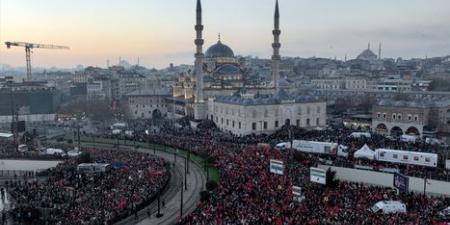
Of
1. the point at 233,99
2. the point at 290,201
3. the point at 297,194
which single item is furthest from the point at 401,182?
the point at 233,99

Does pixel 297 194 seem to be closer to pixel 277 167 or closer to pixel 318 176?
pixel 318 176

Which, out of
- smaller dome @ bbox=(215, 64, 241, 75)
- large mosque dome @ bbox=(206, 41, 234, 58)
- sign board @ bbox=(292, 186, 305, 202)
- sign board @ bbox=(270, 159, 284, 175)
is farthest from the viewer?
large mosque dome @ bbox=(206, 41, 234, 58)

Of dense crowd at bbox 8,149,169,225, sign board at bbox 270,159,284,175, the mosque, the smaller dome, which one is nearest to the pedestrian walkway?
dense crowd at bbox 8,149,169,225

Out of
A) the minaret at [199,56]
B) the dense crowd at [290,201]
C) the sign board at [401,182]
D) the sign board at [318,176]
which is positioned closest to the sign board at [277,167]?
the dense crowd at [290,201]

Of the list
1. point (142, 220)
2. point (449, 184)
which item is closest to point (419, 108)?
point (449, 184)

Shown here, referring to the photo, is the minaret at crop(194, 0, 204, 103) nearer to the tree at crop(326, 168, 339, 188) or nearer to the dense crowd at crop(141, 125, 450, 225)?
the dense crowd at crop(141, 125, 450, 225)

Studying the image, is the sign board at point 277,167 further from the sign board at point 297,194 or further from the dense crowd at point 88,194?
the dense crowd at point 88,194
